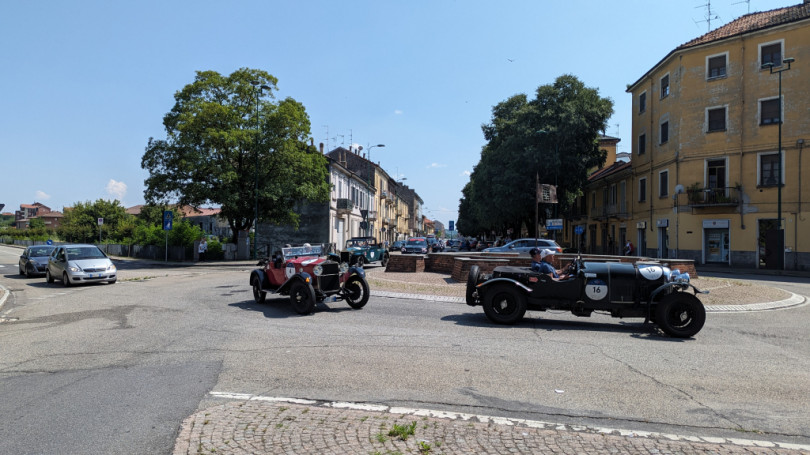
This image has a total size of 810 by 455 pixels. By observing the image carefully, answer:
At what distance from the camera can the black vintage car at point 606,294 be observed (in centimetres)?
830

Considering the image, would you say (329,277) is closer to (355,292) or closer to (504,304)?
(355,292)

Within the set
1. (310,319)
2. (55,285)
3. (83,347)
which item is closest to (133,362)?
(83,347)

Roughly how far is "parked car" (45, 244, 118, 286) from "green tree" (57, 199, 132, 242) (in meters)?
46.8

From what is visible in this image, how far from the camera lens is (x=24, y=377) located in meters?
5.79

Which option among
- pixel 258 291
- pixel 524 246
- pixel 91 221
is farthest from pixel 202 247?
pixel 91 221

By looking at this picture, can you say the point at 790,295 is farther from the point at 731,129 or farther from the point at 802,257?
the point at 731,129

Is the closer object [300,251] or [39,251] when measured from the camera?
[300,251]

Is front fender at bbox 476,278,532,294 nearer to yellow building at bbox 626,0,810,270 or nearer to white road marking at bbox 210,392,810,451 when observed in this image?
white road marking at bbox 210,392,810,451

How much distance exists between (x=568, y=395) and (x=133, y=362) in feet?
17.8

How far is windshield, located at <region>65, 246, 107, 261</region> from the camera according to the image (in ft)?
55.9

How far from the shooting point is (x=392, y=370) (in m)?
5.96

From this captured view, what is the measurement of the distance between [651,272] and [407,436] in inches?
253

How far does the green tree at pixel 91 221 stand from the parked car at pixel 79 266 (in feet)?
153

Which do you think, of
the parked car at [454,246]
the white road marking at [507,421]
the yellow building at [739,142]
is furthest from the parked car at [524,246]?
the parked car at [454,246]
